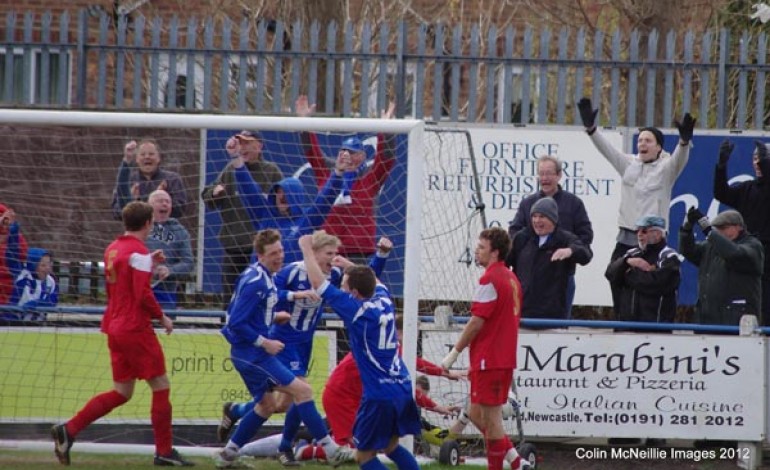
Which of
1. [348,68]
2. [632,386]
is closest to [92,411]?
[632,386]

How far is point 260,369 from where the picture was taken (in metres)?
10.5

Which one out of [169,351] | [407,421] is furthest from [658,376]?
[169,351]

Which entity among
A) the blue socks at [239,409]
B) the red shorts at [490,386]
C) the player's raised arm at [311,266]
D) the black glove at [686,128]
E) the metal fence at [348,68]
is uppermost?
the metal fence at [348,68]

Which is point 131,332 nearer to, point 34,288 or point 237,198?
point 34,288

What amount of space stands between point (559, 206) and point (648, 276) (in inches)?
40.0

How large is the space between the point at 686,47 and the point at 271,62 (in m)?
3.97

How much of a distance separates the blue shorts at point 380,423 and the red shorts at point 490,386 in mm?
684

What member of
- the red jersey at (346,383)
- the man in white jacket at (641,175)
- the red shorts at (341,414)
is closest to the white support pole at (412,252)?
the red jersey at (346,383)

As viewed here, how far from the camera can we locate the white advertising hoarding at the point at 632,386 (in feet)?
38.2

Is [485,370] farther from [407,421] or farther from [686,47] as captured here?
[686,47]

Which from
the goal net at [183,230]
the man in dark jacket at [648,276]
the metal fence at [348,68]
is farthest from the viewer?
the metal fence at [348,68]

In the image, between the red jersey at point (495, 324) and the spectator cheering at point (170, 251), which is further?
the spectator cheering at point (170, 251)

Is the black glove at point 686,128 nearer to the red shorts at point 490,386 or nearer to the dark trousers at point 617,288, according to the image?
the dark trousers at point 617,288

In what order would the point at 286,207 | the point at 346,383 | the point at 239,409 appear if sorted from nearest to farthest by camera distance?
the point at 346,383, the point at 239,409, the point at 286,207
